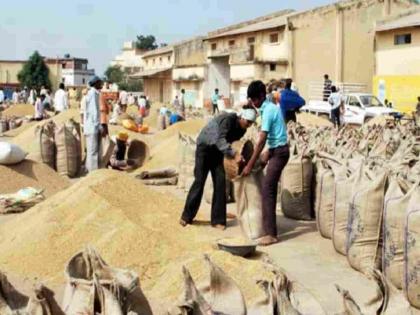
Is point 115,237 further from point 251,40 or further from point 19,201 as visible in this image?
point 251,40

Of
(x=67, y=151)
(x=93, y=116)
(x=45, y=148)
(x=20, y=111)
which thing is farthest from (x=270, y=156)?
(x=20, y=111)

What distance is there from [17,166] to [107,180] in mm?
2665

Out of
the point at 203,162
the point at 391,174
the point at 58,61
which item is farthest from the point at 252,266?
the point at 58,61

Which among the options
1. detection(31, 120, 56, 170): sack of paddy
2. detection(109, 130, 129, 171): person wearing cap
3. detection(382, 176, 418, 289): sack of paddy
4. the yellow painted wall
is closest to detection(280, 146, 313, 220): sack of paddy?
detection(382, 176, 418, 289): sack of paddy

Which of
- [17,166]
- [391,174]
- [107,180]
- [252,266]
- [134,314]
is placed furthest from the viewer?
[17,166]

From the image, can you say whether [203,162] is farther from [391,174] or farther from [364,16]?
[364,16]

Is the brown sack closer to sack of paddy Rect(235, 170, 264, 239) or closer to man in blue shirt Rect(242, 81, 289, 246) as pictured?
sack of paddy Rect(235, 170, 264, 239)

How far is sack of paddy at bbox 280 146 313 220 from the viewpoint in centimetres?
752

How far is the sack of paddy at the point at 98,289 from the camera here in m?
3.77

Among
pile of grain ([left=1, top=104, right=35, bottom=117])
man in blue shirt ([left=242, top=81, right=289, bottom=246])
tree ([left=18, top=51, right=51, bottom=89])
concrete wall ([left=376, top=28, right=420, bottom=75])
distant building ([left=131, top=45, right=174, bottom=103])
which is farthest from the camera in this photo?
tree ([left=18, top=51, right=51, bottom=89])

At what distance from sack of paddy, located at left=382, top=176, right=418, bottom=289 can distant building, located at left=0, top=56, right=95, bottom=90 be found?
200ft

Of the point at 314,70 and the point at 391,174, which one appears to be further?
the point at 314,70

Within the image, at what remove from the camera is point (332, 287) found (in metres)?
5.15

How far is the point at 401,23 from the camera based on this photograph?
26875mm
